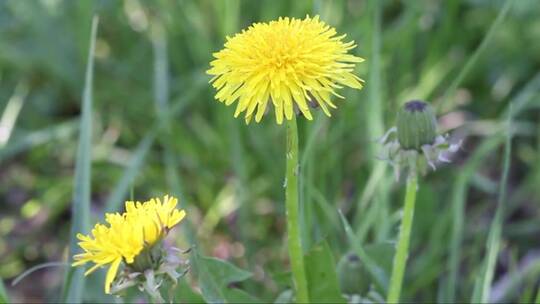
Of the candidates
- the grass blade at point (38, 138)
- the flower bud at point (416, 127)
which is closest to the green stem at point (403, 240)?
the flower bud at point (416, 127)

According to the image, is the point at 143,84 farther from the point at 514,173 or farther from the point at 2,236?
the point at 514,173

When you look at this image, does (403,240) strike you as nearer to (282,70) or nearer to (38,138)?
(282,70)

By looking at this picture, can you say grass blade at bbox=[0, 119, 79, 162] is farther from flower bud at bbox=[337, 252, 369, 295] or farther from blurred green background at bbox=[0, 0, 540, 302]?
flower bud at bbox=[337, 252, 369, 295]

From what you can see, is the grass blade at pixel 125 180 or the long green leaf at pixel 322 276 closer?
the long green leaf at pixel 322 276

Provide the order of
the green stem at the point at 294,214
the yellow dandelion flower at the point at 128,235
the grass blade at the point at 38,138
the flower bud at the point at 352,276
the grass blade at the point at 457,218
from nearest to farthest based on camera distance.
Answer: the yellow dandelion flower at the point at 128,235, the green stem at the point at 294,214, the flower bud at the point at 352,276, the grass blade at the point at 457,218, the grass blade at the point at 38,138

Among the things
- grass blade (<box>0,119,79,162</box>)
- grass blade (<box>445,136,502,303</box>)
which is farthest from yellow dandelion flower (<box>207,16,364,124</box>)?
grass blade (<box>0,119,79,162</box>)

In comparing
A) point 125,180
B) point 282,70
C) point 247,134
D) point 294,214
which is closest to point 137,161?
point 125,180

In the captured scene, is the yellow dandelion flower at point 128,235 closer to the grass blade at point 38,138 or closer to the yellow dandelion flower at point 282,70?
the yellow dandelion flower at point 282,70
